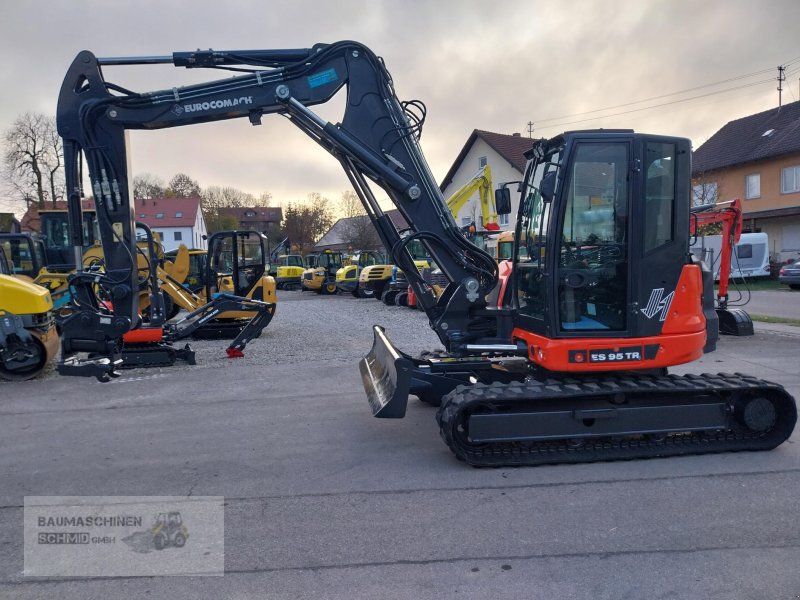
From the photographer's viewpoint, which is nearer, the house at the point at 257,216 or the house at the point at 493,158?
the house at the point at 493,158

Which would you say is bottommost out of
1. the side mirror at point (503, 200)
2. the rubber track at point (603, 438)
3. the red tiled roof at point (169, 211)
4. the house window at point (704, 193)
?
the rubber track at point (603, 438)

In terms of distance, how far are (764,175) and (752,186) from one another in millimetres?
889

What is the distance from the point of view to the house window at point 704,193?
28.6 metres

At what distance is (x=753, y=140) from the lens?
32500 mm

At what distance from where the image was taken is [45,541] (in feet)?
12.6

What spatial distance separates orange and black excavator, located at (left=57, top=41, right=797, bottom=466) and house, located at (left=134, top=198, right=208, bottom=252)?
64.9 metres

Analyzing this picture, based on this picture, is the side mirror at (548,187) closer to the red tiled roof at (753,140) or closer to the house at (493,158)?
the house at (493,158)

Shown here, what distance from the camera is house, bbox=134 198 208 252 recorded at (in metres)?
68.3

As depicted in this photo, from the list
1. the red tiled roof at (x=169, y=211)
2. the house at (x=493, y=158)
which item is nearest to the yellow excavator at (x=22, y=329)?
the house at (x=493, y=158)

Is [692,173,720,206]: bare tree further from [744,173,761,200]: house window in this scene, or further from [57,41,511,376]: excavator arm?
[57,41,511,376]: excavator arm

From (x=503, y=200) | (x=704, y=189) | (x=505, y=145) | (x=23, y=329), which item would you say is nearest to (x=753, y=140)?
(x=704, y=189)

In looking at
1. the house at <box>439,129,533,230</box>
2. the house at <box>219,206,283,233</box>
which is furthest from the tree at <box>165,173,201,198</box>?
the house at <box>439,129,533,230</box>

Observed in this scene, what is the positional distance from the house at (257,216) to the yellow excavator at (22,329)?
294 feet

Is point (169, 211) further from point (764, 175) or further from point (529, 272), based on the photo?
point (529, 272)
